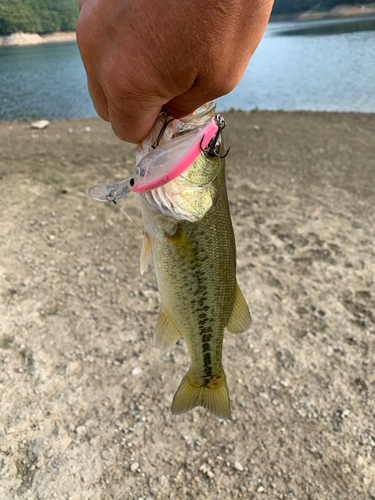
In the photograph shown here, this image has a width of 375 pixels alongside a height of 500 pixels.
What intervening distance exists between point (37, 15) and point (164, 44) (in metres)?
45.8

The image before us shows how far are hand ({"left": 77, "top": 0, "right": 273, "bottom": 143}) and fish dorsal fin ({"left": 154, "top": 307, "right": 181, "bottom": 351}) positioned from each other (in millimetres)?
1239

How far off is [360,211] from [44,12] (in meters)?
41.5

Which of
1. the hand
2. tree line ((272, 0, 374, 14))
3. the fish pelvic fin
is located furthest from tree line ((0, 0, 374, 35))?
tree line ((272, 0, 374, 14))

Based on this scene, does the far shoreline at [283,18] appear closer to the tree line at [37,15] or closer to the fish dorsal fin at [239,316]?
the tree line at [37,15]

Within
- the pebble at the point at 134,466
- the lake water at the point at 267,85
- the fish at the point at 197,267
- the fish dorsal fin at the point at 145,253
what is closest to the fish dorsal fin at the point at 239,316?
the fish at the point at 197,267

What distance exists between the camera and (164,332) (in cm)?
202

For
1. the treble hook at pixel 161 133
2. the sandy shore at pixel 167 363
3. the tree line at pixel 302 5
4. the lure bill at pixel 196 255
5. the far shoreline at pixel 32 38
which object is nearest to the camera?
the treble hook at pixel 161 133

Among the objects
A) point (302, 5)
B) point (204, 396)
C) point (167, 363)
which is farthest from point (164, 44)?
point (302, 5)

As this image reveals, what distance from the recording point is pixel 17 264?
4.50 metres

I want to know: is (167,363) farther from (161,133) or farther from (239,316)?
(161,133)

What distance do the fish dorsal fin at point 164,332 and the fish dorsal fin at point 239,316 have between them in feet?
1.01

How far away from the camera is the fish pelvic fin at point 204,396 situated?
215 cm

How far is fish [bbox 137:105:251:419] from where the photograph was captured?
1579 millimetres

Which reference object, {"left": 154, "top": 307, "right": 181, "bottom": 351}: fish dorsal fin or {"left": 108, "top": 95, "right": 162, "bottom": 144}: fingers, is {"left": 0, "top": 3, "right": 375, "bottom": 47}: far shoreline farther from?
{"left": 108, "top": 95, "right": 162, "bottom": 144}: fingers
